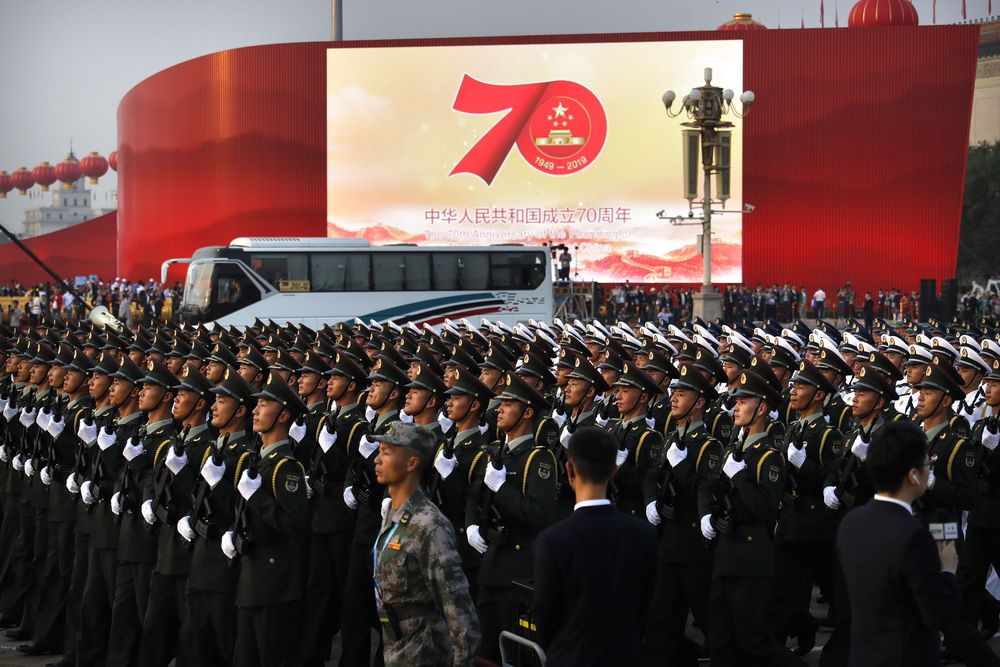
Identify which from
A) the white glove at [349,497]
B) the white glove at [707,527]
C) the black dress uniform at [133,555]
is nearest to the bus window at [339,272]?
the white glove at [349,497]

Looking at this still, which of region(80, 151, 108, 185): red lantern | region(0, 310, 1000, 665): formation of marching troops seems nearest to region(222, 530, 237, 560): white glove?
region(0, 310, 1000, 665): formation of marching troops

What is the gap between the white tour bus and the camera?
26891mm

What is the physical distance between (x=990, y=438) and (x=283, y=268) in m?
21.3

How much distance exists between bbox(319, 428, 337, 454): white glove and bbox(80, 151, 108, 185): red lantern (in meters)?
94.0

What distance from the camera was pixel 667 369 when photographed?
8984mm

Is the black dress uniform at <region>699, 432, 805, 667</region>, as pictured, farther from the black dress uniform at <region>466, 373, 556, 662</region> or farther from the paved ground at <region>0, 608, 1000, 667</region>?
the paved ground at <region>0, 608, 1000, 667</region>

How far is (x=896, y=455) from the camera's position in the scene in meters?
4.09

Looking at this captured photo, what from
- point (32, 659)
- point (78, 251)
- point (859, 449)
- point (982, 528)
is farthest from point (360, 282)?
point (78, 251)

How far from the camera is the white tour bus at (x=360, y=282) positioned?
2689cm

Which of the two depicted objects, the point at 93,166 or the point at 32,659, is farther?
the point at 93,166

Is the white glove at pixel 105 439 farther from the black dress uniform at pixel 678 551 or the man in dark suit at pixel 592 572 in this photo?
the man in dark suit at pixel 592 572

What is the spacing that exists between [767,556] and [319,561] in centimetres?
257

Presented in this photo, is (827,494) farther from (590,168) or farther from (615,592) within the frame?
(590,168)

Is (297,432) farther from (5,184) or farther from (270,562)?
(5,184)
